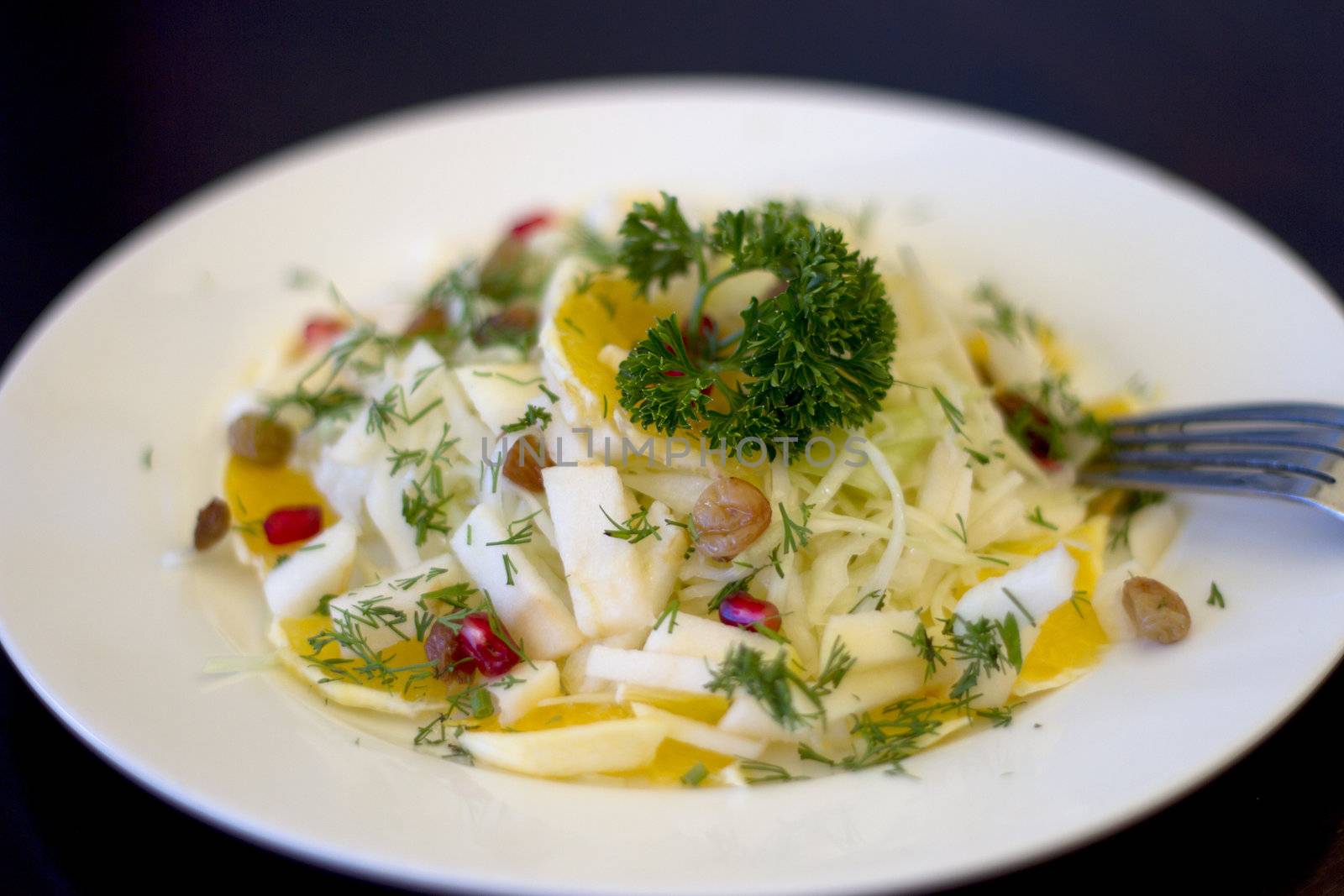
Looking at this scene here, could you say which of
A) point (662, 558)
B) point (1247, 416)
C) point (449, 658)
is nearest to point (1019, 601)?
point (662, 558)

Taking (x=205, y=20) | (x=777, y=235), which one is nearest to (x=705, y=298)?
(x=777, y=235)

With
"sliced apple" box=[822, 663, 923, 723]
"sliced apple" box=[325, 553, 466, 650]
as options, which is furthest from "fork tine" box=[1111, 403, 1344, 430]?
"sliced apple" box=[325, 553, 466, 650]

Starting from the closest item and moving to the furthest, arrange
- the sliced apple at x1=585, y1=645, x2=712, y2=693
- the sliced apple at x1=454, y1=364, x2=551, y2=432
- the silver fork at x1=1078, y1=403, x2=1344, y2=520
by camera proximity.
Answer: the sliced apple at x1=585, y1=645, x2=712, y2=693
the silver fork at x1=1078, y1=403, x2=1344, y2=520
the sliced apple at x1=454, y1=364, x2=551, y2=432

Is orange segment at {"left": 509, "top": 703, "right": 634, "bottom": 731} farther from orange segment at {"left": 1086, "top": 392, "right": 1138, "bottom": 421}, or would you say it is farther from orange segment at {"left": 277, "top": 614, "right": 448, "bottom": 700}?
orange segment at {"left": 1086, "top": 392, "right": 1138, "bottom": 421}

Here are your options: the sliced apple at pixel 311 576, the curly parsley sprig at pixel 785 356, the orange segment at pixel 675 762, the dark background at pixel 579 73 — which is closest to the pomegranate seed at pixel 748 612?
the orange segment at pixel 675 762

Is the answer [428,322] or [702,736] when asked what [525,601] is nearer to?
[702,736]
